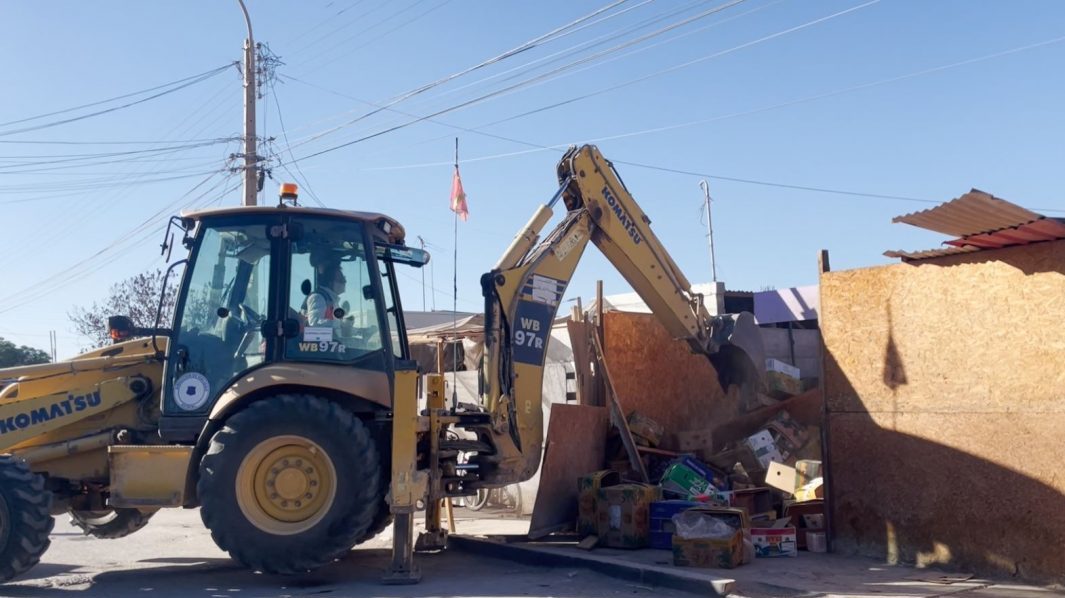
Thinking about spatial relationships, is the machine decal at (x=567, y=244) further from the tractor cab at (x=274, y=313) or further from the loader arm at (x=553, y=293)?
the tractor cab at (x=274, y=313)

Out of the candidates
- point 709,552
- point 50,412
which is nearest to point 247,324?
point 50,412

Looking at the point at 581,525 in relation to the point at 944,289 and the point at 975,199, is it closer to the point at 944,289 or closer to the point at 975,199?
the point at 944,289

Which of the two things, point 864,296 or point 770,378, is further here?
point 770,378

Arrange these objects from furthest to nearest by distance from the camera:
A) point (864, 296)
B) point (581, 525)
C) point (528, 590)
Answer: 1. point (581, 525)
2. point (864, 296)
3. point (528, 590)

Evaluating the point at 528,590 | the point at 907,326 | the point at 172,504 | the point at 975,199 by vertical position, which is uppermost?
the point at 975,199

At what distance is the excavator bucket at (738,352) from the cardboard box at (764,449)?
628 millimetres

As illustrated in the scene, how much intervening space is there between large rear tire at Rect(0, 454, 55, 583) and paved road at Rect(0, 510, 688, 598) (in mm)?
276

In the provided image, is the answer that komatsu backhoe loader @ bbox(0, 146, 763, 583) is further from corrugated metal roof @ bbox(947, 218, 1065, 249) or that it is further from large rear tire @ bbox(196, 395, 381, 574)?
corrugated metal roof @ bbox(947, 218, 1065, 249)

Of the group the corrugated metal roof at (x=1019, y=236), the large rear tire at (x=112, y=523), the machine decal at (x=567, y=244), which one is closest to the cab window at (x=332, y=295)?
the machine decal at (x=567, y=244)

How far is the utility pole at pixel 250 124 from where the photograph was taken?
2047 cm

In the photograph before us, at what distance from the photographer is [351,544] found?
7.97m

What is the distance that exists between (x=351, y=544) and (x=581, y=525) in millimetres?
2968

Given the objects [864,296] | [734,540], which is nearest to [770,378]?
[864,296]

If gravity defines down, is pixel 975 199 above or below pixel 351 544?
above
